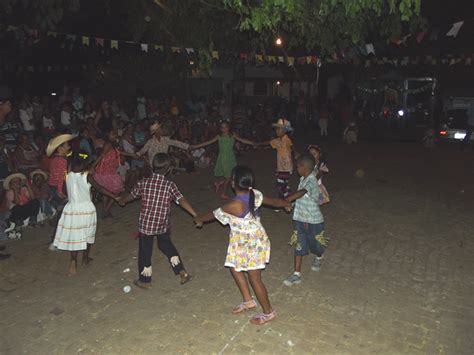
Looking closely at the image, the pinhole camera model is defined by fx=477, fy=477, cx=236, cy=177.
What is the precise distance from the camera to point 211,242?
24.9 ft

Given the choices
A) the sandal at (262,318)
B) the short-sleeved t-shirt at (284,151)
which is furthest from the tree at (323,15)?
the sandal at (262,318)

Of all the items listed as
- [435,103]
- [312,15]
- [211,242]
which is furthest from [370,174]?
[435,103]

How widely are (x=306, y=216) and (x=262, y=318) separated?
1.42m

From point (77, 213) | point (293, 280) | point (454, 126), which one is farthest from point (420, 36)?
point (77, 213)

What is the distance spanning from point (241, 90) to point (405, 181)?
21065mm

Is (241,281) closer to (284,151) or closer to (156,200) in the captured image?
(156,200)

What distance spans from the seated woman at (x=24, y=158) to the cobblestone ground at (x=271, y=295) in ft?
6.45

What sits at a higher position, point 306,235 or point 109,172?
point 109,172

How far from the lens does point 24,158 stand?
9.68 metres

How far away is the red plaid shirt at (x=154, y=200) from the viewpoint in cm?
559

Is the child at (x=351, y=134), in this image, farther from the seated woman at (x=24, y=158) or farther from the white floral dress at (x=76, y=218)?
the white floral dress at (x=76, y=218)

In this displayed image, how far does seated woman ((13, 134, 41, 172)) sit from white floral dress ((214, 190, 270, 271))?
→ 241 inches

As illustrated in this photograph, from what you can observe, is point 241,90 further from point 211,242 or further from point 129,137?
point 211,242

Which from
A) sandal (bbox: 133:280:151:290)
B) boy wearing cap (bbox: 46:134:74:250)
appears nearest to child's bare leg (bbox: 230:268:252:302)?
sandal (bbox: 133:280:151:290)
